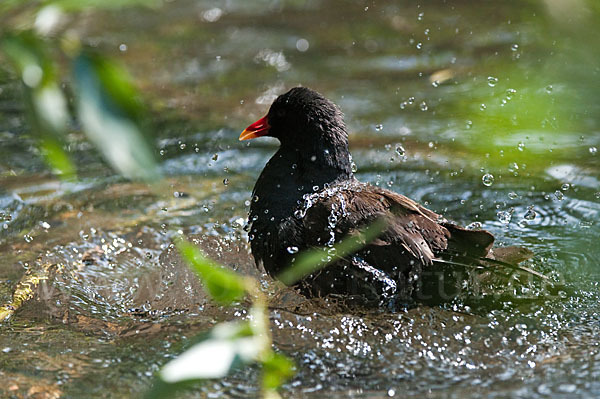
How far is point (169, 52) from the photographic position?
28.7 feet

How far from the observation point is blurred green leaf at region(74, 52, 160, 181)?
669 mm

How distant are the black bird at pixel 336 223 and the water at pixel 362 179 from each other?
0.59 ft

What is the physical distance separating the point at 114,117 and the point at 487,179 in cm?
509

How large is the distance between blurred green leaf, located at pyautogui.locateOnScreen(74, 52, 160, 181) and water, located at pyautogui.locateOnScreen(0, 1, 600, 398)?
0.41 meters

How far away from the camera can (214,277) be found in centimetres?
86

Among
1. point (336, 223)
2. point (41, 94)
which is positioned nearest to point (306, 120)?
point (336, 223)

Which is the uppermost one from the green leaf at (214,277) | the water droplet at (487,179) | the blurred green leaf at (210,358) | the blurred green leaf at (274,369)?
the water droplet at (487,179)

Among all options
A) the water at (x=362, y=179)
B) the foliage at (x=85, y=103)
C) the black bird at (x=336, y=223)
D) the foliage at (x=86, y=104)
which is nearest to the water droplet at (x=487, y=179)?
the water at (x=362, y=179)

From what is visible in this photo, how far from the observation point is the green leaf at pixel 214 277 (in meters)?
0.84

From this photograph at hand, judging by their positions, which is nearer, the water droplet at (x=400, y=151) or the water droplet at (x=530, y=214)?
the water droplet at (x=530, y=214)

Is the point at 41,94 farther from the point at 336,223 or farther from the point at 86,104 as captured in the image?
the point at 336,223

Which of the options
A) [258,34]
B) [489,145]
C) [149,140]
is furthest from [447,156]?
[149,140]

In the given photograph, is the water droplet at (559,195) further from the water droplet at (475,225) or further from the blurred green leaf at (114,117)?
the blurred green leaf at (114,117)

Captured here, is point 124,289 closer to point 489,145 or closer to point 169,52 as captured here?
point 489,145
